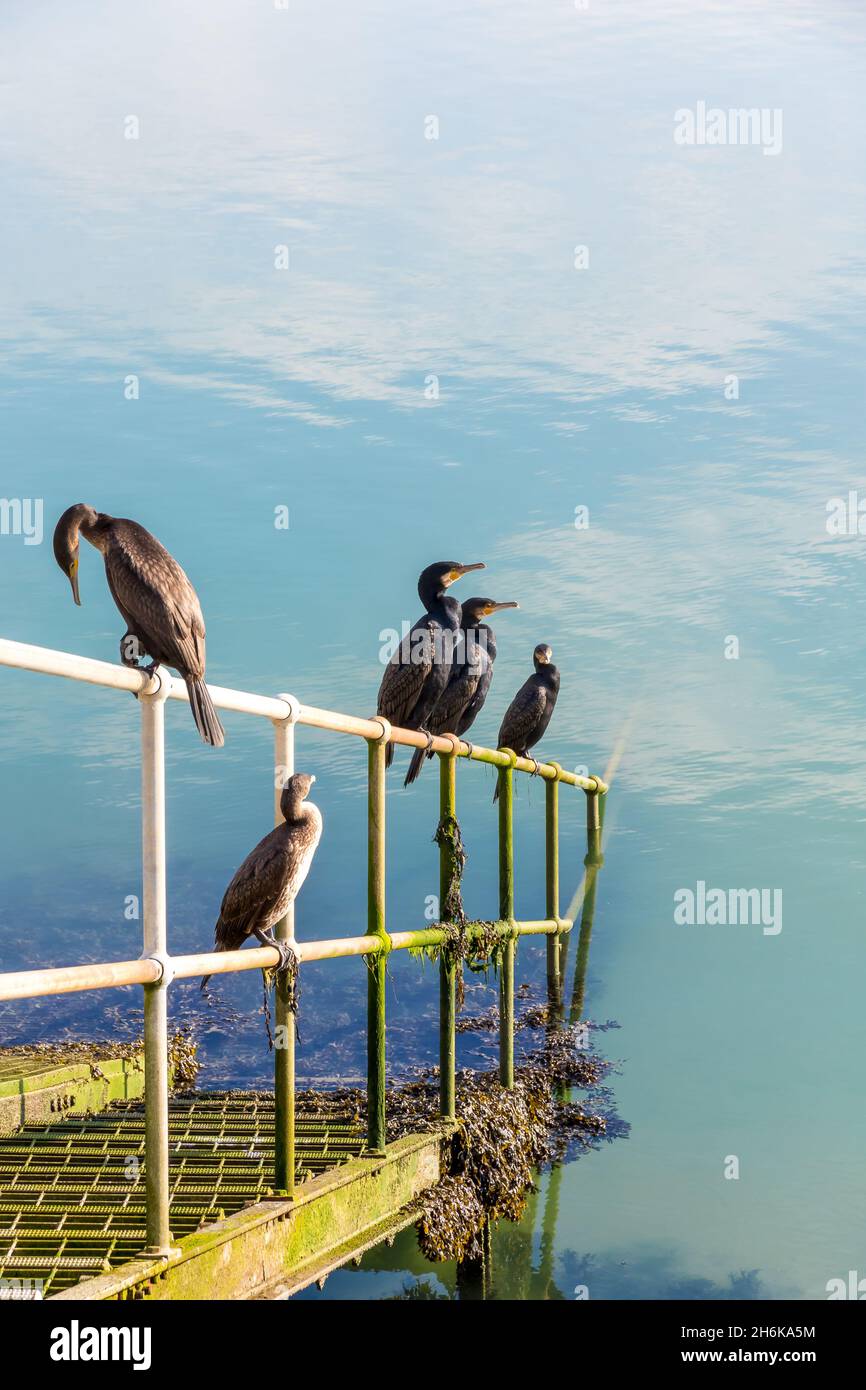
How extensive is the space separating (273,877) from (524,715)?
4.97m

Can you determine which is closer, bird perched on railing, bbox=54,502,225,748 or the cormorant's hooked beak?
bird perched on railing, bbox=54,502,225,748

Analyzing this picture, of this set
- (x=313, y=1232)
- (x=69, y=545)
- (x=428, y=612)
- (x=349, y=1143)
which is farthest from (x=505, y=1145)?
(x=69, y=545)

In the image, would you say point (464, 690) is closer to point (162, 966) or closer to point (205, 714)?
point (205, 714)

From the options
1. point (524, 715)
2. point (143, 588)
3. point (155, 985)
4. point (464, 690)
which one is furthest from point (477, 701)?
point (155, 985)

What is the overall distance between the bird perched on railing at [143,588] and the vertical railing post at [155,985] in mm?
543

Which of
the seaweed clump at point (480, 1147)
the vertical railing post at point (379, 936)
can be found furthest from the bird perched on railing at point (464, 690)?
the vertical railing post at point (379, 936)

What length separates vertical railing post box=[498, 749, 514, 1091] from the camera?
6496 millimetres

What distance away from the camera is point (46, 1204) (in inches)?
161

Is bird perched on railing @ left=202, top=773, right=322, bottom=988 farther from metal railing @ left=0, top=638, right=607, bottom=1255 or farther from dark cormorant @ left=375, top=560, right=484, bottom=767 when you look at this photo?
dark cormorant @ left=375, top=560, right=484, bottom=767

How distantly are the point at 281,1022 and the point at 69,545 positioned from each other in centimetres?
130

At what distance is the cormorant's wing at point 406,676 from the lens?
6500 millimetres

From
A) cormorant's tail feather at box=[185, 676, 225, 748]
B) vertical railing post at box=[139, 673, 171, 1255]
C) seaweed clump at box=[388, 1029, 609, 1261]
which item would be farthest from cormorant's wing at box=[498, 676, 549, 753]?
vertical railing post at box=[139, 673, 171, 1255]

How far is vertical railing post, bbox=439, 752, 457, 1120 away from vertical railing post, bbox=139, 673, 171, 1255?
7.21 feet
